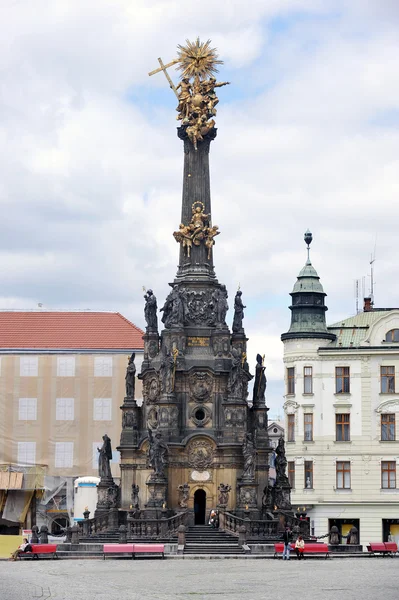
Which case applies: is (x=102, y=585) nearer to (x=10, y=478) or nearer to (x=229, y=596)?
(x=229, y=596)

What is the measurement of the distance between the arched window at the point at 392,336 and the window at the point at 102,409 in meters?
20.0

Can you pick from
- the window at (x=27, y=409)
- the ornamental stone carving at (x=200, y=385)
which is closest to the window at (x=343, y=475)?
the ornamental stone carving at (x=200, y=385)

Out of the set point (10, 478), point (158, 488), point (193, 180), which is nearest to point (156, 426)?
point (158, 488)

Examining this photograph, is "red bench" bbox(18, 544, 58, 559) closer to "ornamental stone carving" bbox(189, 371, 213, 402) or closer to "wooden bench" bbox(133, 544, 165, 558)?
"wooden bench" bbox(133, 544, 165, 558)

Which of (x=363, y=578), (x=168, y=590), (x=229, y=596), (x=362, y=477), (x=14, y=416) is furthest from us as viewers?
(x=14, y=416)

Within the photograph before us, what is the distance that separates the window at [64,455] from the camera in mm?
90250

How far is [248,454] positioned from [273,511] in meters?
3.63

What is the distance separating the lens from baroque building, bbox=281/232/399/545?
8312 cm

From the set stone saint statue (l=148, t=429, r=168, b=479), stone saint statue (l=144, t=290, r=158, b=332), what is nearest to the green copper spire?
stone saint statue (l=144, t=290, r=158, b=332)

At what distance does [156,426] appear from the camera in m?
70.9

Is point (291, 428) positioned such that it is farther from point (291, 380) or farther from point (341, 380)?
point (341, 380)

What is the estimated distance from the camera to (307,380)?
282 feet

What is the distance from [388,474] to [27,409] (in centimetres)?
2548

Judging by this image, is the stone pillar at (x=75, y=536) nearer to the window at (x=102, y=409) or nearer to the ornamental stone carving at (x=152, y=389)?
the ornamental stone carving at (x=152, y=389)
